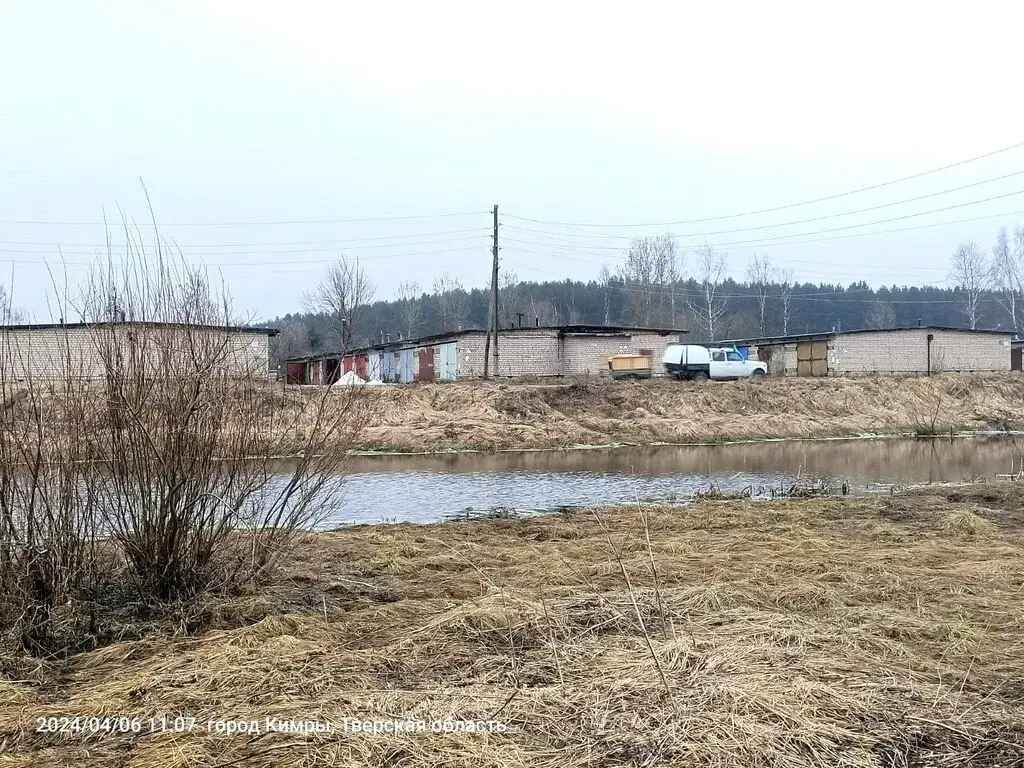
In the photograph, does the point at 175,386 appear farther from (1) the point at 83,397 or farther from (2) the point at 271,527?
(2) the point at 271,527

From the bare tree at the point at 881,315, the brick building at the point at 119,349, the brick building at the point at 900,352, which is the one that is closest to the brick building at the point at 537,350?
the brick building at the point at 900,352

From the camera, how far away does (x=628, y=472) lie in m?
18.8

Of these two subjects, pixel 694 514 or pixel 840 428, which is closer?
pixel 694 514

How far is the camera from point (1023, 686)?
4.09m

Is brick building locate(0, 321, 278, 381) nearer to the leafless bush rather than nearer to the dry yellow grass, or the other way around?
the leafless bush

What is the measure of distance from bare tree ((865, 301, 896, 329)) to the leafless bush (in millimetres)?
103101

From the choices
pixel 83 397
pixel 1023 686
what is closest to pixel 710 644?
pixel 1023 686

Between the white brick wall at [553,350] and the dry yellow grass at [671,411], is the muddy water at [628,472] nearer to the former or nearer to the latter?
the dry yellow grass at [671,411]

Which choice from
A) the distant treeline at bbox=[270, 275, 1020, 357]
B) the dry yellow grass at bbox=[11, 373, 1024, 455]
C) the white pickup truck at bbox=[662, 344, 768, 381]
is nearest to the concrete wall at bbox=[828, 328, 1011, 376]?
the dry yellow grass at bbox=[11, 373, 1024, 455]

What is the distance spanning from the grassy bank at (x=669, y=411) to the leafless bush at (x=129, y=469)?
18943mm

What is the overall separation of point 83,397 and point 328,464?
198cm

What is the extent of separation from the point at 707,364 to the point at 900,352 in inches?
583

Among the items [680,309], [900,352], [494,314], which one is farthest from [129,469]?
[680,309]

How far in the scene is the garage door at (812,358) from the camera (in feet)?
149
